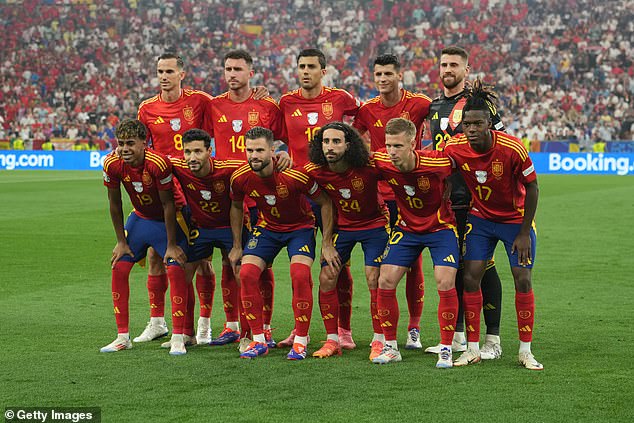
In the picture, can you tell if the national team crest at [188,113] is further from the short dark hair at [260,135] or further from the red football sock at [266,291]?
the red football sock at [266,291]

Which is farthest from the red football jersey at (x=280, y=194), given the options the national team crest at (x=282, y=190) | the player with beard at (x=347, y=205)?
the player with beard at (x=347, y=205)

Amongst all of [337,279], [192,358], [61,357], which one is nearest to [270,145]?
[337,279]

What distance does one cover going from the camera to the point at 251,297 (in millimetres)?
6848

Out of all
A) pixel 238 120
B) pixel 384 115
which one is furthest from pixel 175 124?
pixel 384 115

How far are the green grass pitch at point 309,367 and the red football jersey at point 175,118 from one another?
1.60 meters

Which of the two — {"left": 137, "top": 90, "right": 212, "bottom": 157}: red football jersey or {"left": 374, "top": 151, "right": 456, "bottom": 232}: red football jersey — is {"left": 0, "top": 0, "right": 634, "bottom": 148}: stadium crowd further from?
{"left": 374, "top": 151, "right": 456, "bottom": 232}: red football jersey

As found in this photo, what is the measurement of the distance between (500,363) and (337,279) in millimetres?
1406

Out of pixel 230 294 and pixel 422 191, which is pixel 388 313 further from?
pixel 230 294

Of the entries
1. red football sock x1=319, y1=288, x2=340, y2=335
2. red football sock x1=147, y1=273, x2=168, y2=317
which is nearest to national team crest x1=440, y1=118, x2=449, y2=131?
red football sock x1=319, y1=288, x2=340, y2=335

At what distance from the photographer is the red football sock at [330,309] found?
273 inches

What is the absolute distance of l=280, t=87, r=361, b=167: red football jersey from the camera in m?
7.74

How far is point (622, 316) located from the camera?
8117 mm

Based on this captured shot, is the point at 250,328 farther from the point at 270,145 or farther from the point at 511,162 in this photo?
the point at 511,162

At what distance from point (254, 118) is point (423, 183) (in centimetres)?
193
